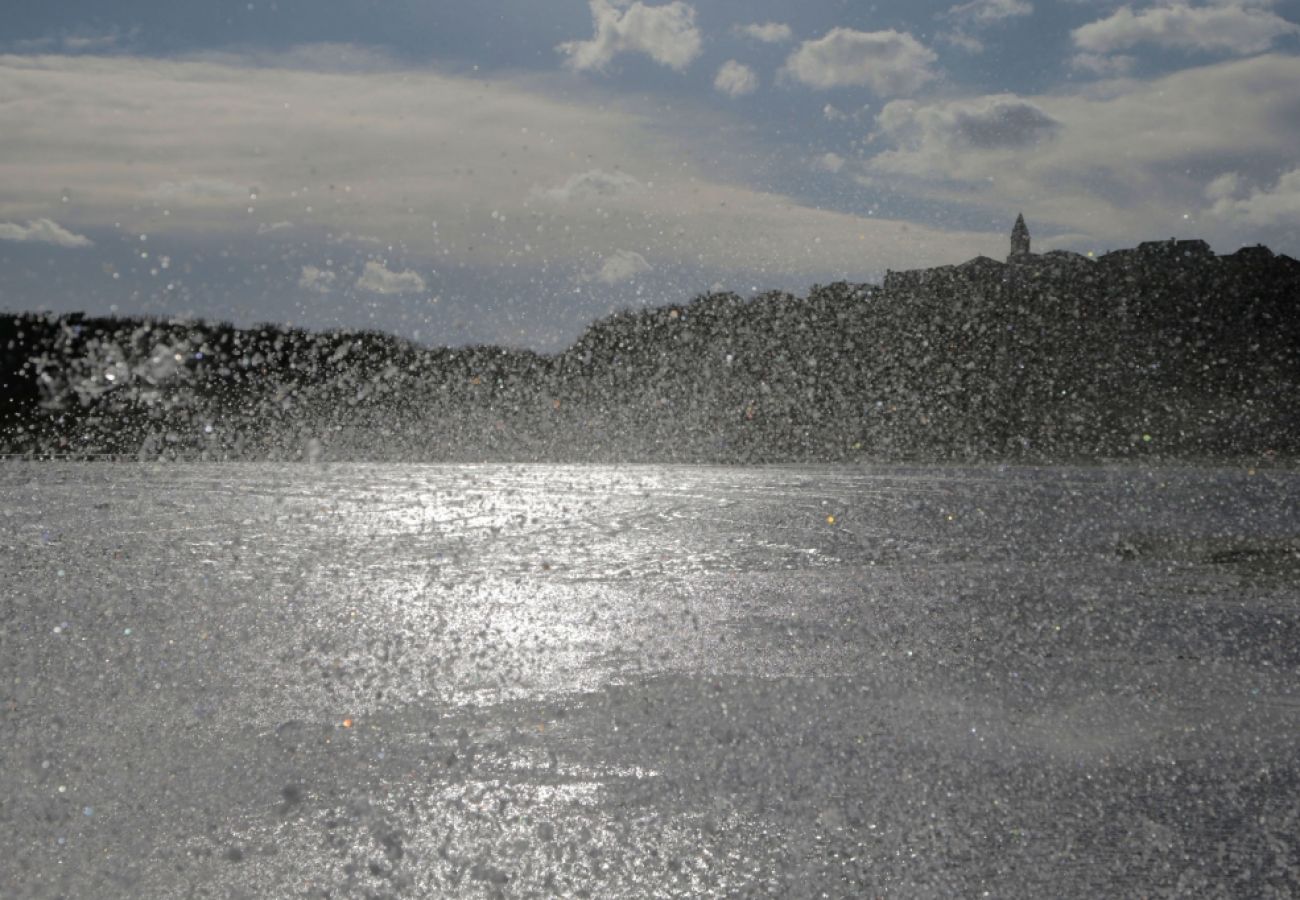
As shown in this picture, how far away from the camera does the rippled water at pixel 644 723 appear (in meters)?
2.50

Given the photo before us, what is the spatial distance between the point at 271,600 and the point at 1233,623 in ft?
14.7

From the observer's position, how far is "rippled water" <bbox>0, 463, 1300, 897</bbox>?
2.50 metres

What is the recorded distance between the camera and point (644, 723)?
358 centimetres

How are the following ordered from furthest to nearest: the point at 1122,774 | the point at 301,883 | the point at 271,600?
the point at 271,600 < the point at 1122,774 < the point at 301,883

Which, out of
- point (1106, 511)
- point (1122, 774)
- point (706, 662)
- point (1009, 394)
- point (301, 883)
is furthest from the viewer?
point (1009, 394)

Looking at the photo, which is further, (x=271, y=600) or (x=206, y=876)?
(x=271, y=600)

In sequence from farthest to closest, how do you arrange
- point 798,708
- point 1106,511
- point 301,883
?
point 1106,511
point 798,708
point 301,883

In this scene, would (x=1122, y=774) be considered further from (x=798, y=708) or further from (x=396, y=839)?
(x=396, y=839)

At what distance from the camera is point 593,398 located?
278 ft

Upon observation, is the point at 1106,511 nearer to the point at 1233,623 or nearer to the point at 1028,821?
the point at 1233,623

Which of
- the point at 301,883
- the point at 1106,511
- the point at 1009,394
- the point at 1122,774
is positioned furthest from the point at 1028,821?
the point at 1009,394

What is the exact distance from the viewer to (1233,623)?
5.68 metres

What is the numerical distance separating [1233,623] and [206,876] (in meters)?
4.76

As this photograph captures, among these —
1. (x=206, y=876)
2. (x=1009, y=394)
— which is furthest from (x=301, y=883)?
(x=1009, y=394)
